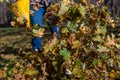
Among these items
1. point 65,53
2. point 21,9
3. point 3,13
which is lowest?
point 3,13

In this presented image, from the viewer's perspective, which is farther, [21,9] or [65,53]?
[21,9]

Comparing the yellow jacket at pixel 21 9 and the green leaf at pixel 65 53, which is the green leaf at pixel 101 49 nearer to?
the green leaf at pixel 65 53

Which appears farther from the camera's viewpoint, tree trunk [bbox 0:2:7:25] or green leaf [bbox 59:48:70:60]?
tree trunk [bbox 0:2:7:25]

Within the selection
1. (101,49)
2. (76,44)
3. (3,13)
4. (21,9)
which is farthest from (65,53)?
(3,13)

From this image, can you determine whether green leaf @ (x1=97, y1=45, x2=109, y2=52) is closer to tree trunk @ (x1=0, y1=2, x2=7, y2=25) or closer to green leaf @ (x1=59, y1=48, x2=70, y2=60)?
green leaf @ (x1=59, y1=48, x2=70, y2=60)

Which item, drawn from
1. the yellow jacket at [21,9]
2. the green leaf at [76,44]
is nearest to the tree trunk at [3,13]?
the yellow jacket at [21,9]

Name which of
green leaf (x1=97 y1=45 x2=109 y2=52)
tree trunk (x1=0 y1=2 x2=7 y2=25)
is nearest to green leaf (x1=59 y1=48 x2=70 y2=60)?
green leaf (x1=97 y1=45 x2=109 y2=52)

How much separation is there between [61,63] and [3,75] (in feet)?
1.61

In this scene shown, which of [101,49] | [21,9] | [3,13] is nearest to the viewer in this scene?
[101,49]

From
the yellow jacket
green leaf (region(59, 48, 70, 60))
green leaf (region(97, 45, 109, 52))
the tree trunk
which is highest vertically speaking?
the yellow jacket

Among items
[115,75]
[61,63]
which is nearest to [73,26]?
[61,63]

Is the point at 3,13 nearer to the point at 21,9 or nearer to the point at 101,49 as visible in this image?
the point at 21,9

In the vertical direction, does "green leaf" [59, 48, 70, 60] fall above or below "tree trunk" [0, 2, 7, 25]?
above

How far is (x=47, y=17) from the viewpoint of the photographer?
3.27 metres
